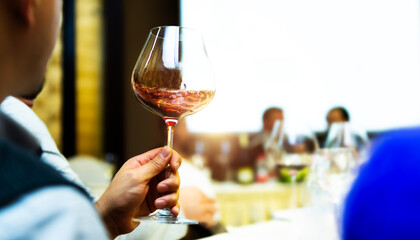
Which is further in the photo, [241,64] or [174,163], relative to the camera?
[241,64]

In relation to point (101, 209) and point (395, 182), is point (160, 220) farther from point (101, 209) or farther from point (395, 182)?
point (395, 182)

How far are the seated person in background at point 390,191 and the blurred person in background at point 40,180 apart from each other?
193mm

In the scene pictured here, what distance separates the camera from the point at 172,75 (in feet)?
2.39

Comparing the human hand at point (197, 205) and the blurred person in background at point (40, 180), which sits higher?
the blurred person in background at point (40, 180)

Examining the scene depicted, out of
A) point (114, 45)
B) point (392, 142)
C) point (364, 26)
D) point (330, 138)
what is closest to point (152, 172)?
point (392, 142)

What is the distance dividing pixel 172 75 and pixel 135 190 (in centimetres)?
21

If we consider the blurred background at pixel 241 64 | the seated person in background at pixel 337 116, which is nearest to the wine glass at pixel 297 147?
the seated person in background at pixel 337 116

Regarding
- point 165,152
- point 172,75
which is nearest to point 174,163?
point 165,152

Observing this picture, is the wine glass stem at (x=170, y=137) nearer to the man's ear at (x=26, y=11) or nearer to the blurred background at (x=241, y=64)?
the man's ear at (x=26, y=11)

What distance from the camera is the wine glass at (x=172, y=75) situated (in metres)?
0.73

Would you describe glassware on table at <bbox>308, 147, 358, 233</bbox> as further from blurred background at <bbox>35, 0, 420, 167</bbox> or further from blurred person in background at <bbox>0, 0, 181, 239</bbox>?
blurred background at <bbox>35, 0, 420, 167</bbox>

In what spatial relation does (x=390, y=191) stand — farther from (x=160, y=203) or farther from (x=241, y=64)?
(x=241, y=64)

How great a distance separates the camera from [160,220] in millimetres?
669

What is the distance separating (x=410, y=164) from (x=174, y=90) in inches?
19.5
